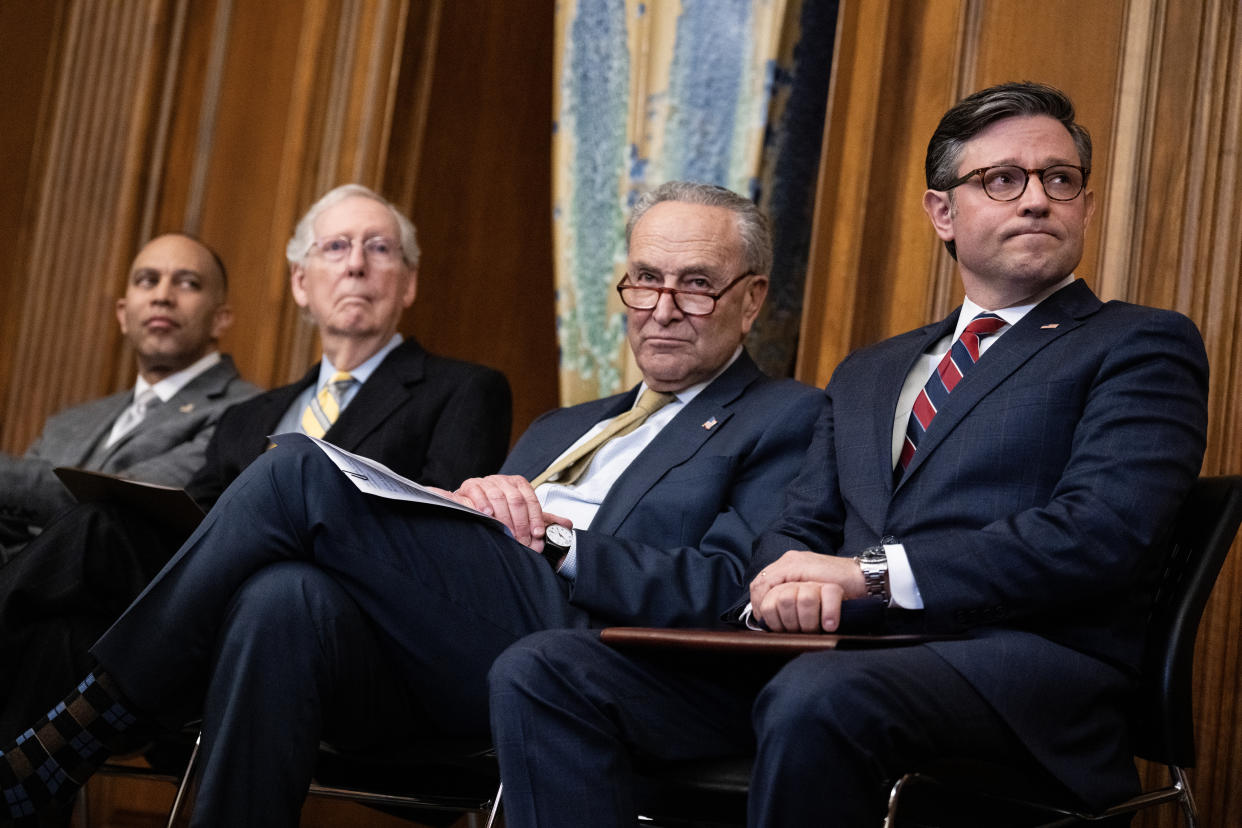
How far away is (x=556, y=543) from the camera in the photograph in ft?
7.52

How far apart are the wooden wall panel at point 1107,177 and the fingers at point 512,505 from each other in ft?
3.63

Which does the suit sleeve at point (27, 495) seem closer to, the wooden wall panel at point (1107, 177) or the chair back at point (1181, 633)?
the wooden wall panel at point (1107, 177)

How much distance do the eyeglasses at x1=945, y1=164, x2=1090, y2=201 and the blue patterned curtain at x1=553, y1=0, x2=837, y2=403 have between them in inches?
55.8

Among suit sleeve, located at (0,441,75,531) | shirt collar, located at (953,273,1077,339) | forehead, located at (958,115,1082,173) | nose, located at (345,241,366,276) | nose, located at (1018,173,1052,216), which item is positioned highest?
forehead, located at (958,115,1082,173)

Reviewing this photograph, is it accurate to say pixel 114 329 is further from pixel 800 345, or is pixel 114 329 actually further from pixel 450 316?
pixel 800 345

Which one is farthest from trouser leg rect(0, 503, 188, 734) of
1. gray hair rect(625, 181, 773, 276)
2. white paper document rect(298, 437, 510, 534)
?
gray hair rect(625, 181, 773, 276)

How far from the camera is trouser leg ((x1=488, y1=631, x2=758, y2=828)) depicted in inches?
71.8

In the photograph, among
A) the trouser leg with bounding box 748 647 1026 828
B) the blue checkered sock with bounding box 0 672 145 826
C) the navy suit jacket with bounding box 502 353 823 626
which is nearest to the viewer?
the trouser leg with bounding box 748 647 1026 828

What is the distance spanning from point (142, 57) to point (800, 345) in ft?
7.51

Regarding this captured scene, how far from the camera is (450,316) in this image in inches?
164

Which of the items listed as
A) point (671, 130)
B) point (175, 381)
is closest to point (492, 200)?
point (671, 130)

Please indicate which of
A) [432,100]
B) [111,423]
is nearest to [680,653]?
[111,423]

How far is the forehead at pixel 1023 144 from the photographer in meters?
2.18

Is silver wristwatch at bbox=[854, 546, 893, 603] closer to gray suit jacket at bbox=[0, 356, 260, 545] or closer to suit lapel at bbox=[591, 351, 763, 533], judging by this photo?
suit lapel at bbox=[591, 351, 763, 533]
